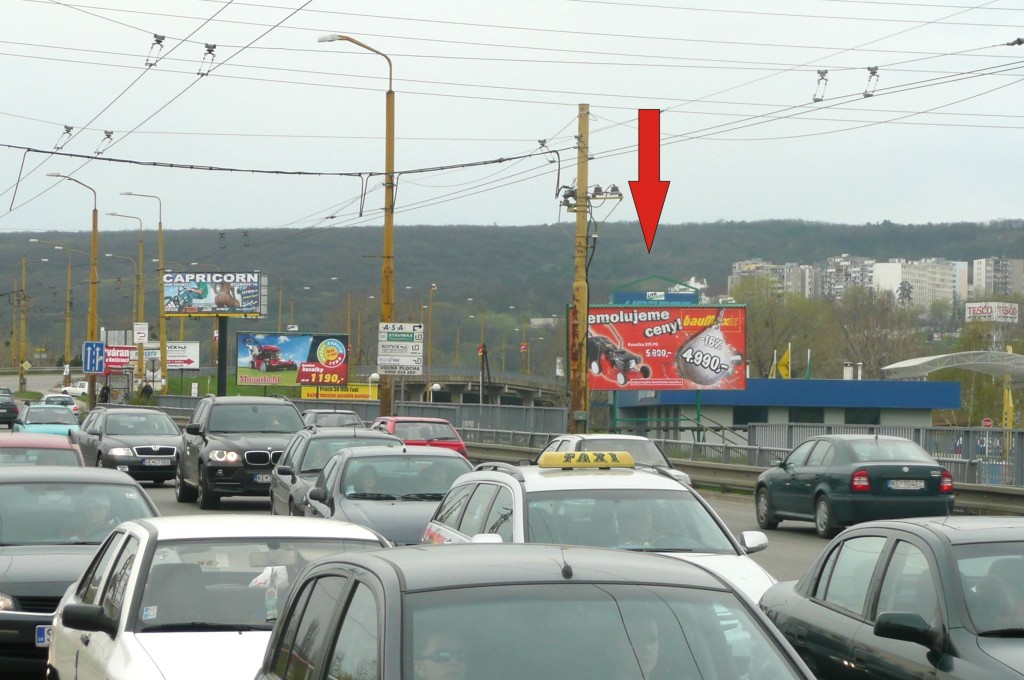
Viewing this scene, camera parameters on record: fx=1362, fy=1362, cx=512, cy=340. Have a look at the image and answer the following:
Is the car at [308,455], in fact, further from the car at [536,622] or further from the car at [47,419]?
the car at [47,419]

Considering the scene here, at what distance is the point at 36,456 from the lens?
14.3 meters

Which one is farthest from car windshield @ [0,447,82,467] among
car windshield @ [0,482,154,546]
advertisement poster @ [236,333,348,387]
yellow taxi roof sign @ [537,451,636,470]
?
advertisement poster @ [236,333,348,387]

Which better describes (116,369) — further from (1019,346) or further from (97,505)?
(97,505)

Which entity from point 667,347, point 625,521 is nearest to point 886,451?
point 625,521

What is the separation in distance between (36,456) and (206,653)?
867 cm

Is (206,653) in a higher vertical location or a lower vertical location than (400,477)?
higher

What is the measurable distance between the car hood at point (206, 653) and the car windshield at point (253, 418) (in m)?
18.3

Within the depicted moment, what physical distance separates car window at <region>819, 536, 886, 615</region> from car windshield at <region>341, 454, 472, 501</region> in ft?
24.7

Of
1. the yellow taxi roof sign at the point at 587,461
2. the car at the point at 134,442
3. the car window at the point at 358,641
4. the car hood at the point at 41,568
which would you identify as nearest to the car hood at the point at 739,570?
the yellow taxi roof sign at the point at 587,461

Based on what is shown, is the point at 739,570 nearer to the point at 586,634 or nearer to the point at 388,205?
the point at 586,634

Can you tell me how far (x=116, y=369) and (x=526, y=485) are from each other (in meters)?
91.9

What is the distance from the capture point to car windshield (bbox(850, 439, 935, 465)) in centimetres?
1957

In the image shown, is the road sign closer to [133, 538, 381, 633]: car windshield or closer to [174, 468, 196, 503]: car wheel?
[174, 468, 196, 503]: car wheel

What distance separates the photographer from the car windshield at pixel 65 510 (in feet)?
33.3
